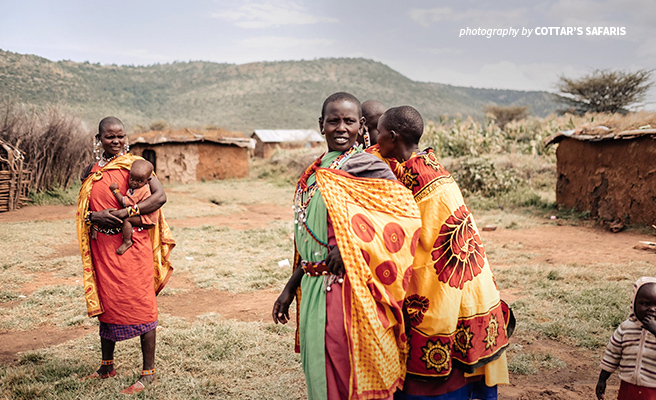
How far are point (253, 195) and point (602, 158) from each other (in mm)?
9901

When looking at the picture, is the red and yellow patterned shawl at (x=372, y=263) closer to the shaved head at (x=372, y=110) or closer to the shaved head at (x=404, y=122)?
the shaved head at (x=404, y=122)

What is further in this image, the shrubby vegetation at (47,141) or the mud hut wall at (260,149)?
the mud hut wall at (260,149)

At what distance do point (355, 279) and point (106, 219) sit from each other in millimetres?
2057

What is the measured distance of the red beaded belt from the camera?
6.84ft

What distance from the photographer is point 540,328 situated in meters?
4.43

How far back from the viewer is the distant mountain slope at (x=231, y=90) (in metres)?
39.0

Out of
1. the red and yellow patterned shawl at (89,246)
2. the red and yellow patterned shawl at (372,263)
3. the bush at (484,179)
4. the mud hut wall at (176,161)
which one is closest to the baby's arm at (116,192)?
the red and yellow patterned shawl at (89,246)

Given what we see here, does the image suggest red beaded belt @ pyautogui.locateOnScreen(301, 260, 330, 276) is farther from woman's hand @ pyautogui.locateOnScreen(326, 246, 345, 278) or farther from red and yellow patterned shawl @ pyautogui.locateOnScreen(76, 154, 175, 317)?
red and yellow patterned shawl @ pyautogui.locateOnScreen(76, 154, 175, 317)

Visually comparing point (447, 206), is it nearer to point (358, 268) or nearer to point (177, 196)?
point (358, 268)

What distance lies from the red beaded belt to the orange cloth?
168 centimetres

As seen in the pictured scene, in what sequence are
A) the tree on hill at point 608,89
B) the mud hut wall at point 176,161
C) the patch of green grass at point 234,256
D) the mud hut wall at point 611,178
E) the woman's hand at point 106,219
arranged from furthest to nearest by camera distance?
the tree on hill at point 608,89
the mud hut wall at point 176,161
the mud hut wall at point 611,178
the patch of green grass at point 234,256
the woman's hand at point 106,219

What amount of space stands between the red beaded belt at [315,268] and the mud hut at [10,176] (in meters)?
11.3

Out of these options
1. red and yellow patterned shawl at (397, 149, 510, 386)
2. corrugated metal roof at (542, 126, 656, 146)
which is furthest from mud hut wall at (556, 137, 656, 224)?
red and yellow patterned shawl at (397, 149, 510, 386)

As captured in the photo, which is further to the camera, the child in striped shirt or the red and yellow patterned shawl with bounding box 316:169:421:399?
the child in striped shirt
